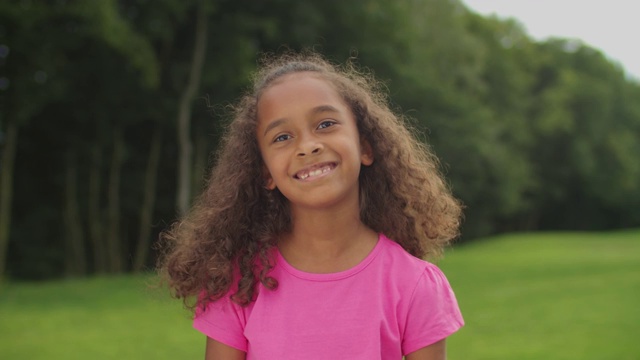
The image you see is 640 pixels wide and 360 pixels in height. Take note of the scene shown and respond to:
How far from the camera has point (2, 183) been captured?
14992 mm

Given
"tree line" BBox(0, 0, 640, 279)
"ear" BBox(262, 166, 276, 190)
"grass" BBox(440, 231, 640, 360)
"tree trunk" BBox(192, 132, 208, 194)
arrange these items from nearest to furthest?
"ear" BBox(262, 166, 276, 190), "grass" BBox(440, 231, 640, 360), "tree line" BBox(0, 0, 640, 279), "tree trunk" BBox(192, 132, 208, 194)

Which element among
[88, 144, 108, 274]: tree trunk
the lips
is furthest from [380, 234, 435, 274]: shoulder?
[88, 144, 108, 274]: tree trunk

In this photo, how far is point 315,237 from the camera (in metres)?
2.14

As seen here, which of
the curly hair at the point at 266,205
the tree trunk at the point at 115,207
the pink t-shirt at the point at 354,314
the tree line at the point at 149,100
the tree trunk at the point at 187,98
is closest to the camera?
the pink t-shirt at the point at 354,314

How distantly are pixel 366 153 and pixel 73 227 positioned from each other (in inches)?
686

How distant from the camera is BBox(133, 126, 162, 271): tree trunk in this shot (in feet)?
61.3

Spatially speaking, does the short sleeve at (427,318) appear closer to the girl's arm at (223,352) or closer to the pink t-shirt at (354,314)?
the pink t-shirt at (354,314)

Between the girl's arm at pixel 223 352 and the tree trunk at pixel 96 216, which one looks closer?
the girl's arm at pixel 223 352

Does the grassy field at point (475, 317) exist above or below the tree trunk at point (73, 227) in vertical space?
below

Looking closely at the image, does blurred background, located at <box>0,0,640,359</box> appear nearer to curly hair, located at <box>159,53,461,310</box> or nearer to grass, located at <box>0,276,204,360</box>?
grass, located at <box>0,276,204,360</box>

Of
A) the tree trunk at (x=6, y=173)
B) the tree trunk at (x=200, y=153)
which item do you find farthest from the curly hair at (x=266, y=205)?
the tree trunk at (x=200, y=153)

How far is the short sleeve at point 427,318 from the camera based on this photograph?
6.52 feet

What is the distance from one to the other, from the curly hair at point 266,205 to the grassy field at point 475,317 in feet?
1.07

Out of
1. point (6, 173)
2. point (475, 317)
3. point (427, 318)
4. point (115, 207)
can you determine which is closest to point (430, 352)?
point (427, 318)
